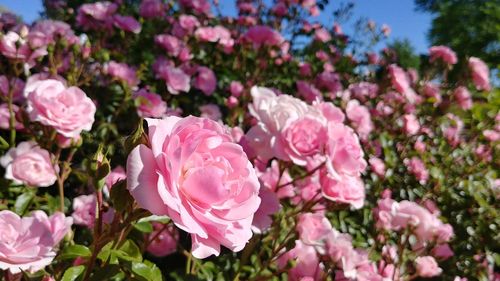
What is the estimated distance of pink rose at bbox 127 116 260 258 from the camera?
0.48m

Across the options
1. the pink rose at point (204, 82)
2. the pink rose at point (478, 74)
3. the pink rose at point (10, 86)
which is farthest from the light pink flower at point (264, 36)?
the pink rose at point (10, 86)

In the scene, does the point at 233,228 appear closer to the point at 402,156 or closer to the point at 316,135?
the point at 316,135

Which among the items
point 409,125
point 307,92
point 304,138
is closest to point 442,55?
point 409,125

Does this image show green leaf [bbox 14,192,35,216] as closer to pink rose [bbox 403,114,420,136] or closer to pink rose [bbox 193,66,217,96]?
pink rose [bbox 193,66,217,96]

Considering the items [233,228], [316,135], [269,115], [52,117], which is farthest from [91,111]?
[233,228]

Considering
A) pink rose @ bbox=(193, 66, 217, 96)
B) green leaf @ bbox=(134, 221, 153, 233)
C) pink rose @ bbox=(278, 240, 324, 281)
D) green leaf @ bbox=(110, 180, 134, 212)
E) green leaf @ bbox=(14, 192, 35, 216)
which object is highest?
green leaf @ bbox=(110, 180, 134, 212)

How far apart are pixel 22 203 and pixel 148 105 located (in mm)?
782

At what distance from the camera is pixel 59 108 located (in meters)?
0.98

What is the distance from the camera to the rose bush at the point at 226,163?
539mm

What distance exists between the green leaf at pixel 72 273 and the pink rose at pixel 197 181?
281 millimetres

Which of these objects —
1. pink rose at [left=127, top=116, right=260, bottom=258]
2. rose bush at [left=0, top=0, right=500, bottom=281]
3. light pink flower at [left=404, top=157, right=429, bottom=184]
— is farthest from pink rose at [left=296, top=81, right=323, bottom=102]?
pink rose at [left=127, top=116, right=260, bottom=258]

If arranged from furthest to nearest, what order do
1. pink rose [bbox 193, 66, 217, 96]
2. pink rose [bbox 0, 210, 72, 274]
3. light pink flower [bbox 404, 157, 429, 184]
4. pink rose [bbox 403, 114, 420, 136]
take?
1. pink rose [bbox 193, 66, 217, 96]
2. pink rose [bbox 403, 114, 420, 136]
3. light pink flower [bbox 404, 157, 429, 184]
4. pink rose [bbox 0, 210, 72, 274]

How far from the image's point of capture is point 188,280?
869 mm

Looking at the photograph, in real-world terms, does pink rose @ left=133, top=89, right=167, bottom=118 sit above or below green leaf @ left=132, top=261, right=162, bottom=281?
below
